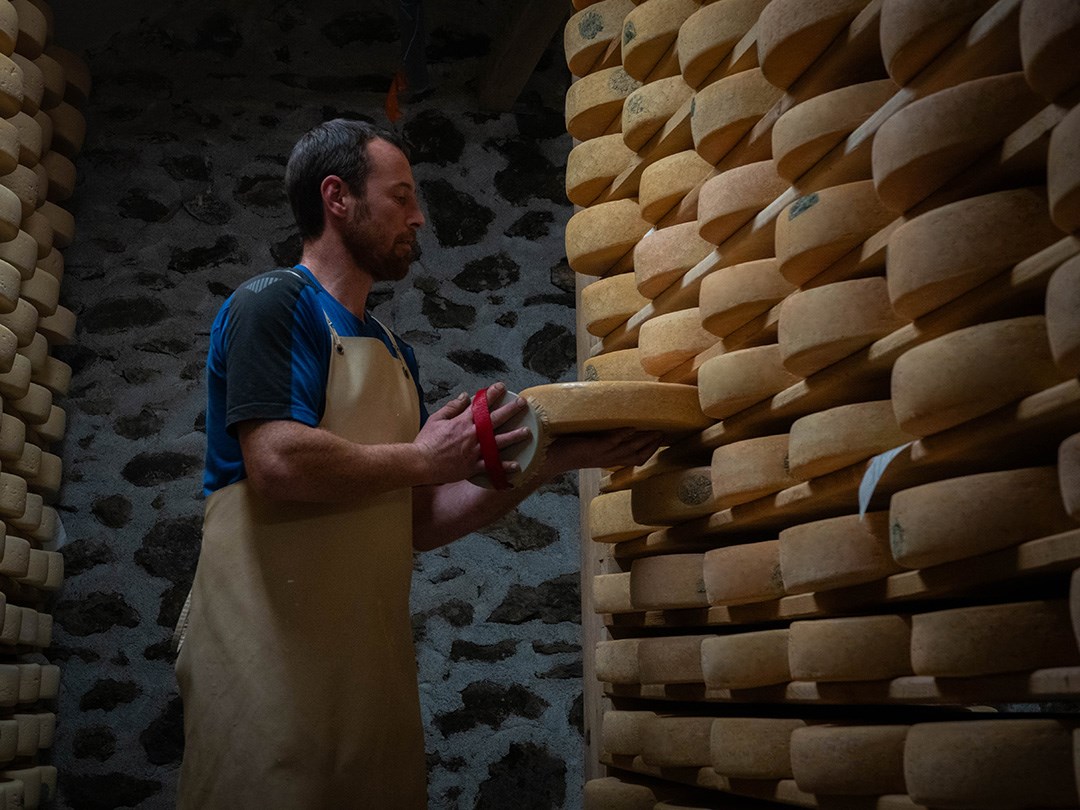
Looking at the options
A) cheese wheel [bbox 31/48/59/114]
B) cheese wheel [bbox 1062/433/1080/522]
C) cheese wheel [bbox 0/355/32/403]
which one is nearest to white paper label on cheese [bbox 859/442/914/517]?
cheese wheel [bbox 1062/433/1080/522]

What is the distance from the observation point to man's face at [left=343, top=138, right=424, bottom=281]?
7.71 ft

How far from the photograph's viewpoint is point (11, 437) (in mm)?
3158

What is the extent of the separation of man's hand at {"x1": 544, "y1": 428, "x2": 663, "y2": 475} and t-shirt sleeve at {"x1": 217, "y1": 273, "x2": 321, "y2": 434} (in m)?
0.42

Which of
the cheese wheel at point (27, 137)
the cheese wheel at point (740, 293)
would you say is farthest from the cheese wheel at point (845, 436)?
the cheese wheel at point (27, 137)

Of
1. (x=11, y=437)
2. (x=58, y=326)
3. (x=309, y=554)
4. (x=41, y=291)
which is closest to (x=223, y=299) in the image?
(x=58, y=326)

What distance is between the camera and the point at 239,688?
6.63 ft

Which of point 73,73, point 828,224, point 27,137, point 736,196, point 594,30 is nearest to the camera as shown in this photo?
point 828,224

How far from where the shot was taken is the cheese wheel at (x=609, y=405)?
80.3 inches

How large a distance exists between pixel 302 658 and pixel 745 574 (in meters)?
0.74

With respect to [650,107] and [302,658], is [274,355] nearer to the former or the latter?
[302,658]

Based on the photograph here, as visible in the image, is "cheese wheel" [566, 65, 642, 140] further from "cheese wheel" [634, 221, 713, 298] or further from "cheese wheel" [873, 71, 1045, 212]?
"cheese wheel" [873, 71, 1045, 212]

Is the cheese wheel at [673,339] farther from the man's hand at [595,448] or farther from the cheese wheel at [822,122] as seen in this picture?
the cheese wheel at [822,122]

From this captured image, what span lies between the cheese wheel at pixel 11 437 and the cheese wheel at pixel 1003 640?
2462 millimetres

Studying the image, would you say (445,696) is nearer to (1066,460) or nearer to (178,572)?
(178,572)
